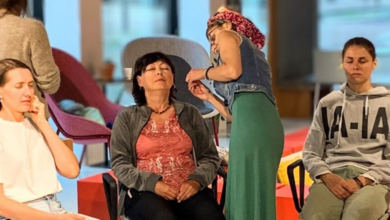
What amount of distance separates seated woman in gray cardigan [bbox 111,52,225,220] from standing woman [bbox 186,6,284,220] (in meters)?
0.14

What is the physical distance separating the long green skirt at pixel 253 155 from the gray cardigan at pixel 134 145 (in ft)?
0.60

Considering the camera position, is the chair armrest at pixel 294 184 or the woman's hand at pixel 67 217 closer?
the woman's hand at pixel 67 217

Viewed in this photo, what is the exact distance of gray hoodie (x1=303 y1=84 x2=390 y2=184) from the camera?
9.93 ft

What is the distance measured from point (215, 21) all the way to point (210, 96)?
33 cm

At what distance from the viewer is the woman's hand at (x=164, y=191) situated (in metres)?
2.85

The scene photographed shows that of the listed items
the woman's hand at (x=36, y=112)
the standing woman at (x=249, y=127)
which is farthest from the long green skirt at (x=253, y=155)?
the woman's hand at (x=36, y=112)

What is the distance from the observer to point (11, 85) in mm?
2557

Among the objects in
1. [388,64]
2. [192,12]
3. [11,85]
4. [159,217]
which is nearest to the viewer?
[11,85]

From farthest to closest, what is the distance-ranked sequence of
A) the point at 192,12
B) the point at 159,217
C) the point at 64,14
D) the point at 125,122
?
the point at 192,12
the point at 64,14
the point at 125,122
the point at 159,217

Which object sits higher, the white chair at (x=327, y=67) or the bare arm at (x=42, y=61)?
the bare arm at (x=42, y=61)

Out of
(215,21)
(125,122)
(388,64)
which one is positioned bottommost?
(388,64)

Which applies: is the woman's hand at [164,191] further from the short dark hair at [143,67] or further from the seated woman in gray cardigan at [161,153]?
the short dark hair at [143,67]

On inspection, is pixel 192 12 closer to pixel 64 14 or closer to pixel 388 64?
pixel 64 14

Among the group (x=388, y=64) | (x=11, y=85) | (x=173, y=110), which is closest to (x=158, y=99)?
(x=173, y=110)
